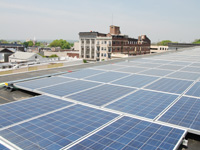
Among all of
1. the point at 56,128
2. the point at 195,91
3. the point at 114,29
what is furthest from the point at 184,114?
the point at 114,29

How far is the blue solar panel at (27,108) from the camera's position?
49.6 feet

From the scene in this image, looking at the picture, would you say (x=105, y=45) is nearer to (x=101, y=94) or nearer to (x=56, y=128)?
(x=101, y=94)

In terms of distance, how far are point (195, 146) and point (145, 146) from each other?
4471 millimetres

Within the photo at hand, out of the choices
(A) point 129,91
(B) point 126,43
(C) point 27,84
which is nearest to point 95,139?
(A) point 129,91

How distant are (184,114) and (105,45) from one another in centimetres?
9779

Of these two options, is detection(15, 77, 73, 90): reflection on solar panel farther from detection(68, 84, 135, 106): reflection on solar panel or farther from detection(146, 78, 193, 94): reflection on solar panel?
detection(146, 78, 193, 94): reflection on solar panel

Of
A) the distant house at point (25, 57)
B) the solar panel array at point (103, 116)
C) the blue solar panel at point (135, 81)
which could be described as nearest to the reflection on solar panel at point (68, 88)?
the solar panel array at point (103, 116)

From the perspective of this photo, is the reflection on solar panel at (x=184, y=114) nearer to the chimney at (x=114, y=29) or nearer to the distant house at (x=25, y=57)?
the distant house at (x=25, y=57)

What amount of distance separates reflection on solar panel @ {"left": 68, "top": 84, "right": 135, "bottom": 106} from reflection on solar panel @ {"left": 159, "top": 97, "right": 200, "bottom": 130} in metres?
6.15

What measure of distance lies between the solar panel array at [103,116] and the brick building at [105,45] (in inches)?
3387

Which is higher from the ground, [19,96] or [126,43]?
[126,43]

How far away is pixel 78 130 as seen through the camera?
13234 mm

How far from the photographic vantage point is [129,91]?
23.2m

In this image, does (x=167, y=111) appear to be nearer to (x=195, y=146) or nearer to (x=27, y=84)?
(x=195, y=146)
